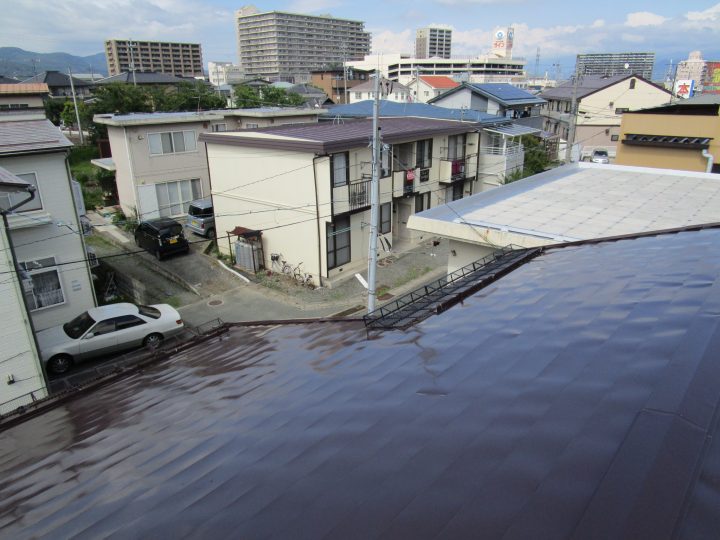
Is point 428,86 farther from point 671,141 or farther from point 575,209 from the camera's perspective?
point 575,209

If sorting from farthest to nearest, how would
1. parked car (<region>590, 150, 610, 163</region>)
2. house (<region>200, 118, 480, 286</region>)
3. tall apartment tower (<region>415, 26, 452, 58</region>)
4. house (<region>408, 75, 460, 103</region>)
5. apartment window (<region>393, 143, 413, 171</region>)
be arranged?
tall apartment tower (<region>415, 26, 452, 58</region>) < house (<region>408, 75, 460, 103</region>) < parked car (<region>590, 150, 610, 163</region>) < apartment window (<region>393, 143, 413, 171</region>) < house (<region>200, 118, 480, 286</region>)

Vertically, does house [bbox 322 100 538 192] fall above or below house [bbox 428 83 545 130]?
below

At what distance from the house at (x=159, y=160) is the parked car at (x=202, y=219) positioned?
114 inches

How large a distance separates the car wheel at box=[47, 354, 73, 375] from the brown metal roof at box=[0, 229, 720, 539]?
743 cm

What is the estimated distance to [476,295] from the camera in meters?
6.81

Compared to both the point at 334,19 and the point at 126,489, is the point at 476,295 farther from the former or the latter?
the point at 334,19

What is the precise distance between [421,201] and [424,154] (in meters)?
2.26

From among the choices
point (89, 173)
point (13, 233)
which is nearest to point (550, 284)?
point (13, 233)

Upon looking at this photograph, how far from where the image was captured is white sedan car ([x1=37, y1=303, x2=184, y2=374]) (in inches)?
497

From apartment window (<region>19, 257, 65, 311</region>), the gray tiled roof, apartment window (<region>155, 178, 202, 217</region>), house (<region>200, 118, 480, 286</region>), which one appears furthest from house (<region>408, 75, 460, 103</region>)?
apartment window (<region>19, 257, 65, 311</region>)

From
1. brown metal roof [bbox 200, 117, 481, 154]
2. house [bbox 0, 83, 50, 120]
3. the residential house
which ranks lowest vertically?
brown metal roof [bbox 200, 117, 481, 154]

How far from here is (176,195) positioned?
82.9 ft

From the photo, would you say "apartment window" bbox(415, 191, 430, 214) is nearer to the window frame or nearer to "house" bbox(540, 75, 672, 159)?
the window frame

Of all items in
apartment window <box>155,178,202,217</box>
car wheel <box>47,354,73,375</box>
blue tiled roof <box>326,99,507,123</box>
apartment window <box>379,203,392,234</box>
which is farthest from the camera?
blue tiled roof <box>326,99,507,123</box>
